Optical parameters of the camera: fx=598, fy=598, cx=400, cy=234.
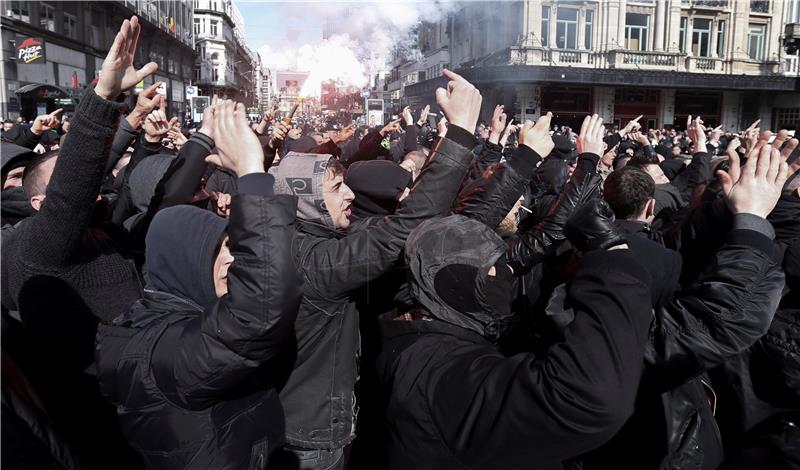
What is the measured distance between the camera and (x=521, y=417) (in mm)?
1538

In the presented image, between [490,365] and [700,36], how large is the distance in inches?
1588

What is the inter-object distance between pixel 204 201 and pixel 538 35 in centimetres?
3113

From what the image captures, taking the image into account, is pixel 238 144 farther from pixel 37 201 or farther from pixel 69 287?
pixel 37 201

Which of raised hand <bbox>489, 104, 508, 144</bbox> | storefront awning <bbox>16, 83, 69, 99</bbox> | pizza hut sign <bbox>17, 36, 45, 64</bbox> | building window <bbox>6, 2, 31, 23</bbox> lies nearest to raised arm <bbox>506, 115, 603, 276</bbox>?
raised hand <bbox>489, 104, 508, 144</bbox>

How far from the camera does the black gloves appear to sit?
1861 mm

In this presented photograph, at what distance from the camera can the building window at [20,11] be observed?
23809mm

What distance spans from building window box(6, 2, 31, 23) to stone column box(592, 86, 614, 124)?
28.3 m

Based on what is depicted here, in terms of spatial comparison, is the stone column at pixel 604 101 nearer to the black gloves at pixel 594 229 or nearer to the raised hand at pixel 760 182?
the raised hand at pixel 760 182

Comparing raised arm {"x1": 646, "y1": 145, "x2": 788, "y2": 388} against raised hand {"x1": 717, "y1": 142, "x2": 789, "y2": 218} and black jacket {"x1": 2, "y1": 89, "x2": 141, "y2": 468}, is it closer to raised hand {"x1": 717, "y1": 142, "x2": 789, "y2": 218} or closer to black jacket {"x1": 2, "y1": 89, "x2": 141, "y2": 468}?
raised hand {"x1": 717, "y1": 142, "x2": 789, "y2": 218}

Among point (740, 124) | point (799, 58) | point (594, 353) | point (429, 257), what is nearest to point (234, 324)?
point (429, 257)

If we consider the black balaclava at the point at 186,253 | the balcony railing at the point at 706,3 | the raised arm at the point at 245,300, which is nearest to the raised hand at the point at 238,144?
the raised arm at the point at 245,300

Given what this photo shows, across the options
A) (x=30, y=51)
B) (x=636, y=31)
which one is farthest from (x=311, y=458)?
(x=636, y=31)

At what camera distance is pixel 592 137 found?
141 inches

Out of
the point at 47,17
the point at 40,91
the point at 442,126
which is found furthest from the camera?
the point at 47,17
